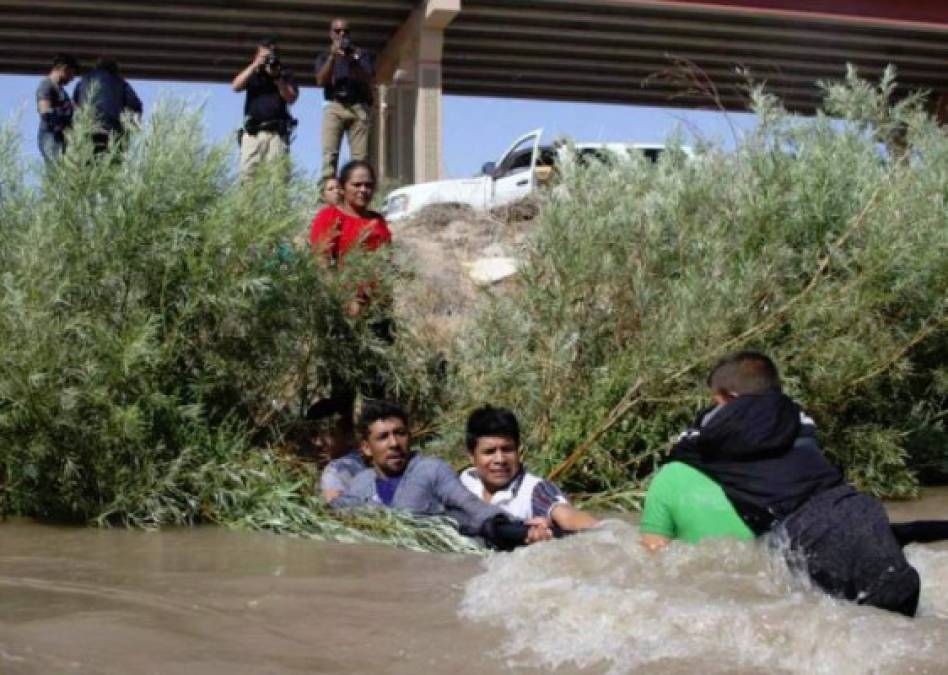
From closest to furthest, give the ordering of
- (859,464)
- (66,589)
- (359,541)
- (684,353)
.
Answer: (66,589), (359,541), (684,353), (859,464)

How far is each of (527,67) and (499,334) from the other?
14.9 metres

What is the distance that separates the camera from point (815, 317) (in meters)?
8.61

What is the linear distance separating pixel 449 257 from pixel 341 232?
4837mm

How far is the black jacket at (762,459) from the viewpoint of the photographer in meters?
4.96

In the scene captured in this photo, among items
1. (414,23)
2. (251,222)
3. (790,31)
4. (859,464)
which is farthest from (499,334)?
(790,31)

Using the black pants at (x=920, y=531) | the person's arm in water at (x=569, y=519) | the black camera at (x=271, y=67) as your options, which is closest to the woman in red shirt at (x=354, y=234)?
the person's arm in water at (x=569, y=519)

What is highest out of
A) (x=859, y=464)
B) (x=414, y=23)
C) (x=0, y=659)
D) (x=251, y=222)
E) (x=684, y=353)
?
(x=414, y=23)

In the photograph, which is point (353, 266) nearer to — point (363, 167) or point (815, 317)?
point (363, 167)

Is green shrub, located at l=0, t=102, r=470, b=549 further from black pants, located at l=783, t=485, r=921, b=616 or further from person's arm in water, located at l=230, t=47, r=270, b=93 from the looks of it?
person's arm in water, located at l=230, t=47, r=270, b=93

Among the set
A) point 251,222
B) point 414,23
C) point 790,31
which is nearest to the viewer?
point 251,222

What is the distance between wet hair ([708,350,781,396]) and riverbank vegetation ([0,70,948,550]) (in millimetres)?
2011

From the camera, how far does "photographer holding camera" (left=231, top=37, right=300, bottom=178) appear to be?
1129 centimetres

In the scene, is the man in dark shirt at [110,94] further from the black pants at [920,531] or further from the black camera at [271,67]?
the black pants at [920,531]

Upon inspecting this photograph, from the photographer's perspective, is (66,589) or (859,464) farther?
(859,464)
